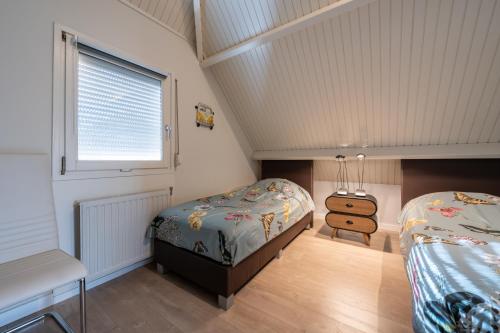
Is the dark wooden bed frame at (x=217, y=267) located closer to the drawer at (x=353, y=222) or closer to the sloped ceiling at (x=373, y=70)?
the drawer at (x=353, y=222)

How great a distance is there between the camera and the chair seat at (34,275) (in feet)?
3.09

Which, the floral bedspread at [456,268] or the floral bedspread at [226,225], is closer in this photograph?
the floral bedspread at [456,268]

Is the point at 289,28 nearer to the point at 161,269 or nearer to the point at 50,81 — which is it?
the point at 50,81

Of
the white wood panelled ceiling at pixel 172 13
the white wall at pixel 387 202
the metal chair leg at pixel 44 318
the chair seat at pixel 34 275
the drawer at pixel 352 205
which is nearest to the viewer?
the chair seat at pixel 34 275

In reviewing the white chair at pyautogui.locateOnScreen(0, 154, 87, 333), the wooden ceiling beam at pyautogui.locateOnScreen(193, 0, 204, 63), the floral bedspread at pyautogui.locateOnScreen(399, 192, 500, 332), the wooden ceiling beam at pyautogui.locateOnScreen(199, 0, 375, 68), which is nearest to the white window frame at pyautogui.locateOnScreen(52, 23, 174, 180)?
the white chair at pyautogui.locateOnScreen(0, 154, 87, 333)

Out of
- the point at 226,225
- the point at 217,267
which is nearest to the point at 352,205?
the point at 226,225

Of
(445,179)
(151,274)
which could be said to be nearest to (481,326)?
(151,274)

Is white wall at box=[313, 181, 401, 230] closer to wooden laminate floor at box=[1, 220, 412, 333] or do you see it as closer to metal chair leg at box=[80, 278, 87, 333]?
wooden laminate floor at box=[1, 220, 412, 333]

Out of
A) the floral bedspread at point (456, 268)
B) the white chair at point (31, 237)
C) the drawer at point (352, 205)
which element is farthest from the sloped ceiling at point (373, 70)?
the white chair at point (31, 237)

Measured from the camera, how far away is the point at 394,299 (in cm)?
→ 165

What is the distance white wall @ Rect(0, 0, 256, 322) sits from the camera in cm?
141

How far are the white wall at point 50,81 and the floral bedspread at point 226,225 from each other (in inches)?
18.9

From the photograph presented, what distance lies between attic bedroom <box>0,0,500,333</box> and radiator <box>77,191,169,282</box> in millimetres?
13

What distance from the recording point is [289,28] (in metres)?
2.12
